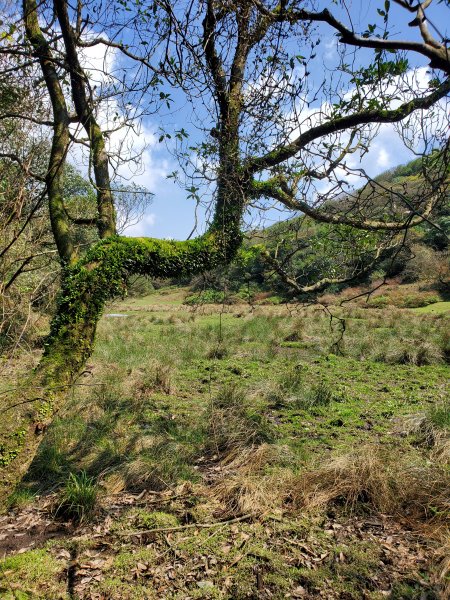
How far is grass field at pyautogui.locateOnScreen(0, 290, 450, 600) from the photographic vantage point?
3.34m

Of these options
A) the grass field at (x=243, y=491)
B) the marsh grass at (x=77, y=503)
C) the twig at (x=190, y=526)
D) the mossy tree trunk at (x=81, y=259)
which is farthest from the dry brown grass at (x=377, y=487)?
the mossy tree trunk at (x=81, y=259)

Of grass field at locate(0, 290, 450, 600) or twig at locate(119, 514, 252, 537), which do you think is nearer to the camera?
grass field at locate(0, 290, 450, 600)

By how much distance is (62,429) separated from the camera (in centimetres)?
621

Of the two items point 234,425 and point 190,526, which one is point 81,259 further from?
point 234,425

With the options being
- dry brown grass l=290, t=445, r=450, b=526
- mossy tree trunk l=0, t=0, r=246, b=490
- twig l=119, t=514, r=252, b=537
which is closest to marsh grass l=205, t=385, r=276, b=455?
twig l=119, t=514, r=252, b=537

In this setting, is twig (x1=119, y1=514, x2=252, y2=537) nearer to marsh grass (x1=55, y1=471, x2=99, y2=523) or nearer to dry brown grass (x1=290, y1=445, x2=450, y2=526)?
marsh grass (x1=55, y1=471, x2=99, y2=523)

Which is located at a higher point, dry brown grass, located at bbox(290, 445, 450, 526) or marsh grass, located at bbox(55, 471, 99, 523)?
marsh grass, located at bbox(55, 471, 99, 523)

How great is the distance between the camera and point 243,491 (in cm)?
446

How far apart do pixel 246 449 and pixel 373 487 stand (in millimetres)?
1763

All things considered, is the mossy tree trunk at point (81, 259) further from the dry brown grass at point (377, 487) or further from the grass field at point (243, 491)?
the dry brown grass at point (377, 487)

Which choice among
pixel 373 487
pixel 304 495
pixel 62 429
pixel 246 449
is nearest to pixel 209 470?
pixel 246 449

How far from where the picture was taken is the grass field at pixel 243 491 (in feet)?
11.0

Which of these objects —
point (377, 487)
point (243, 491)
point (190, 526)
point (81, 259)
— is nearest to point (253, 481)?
point (243, 491)

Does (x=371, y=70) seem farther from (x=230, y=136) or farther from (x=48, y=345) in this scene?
(x=48, y=345)
